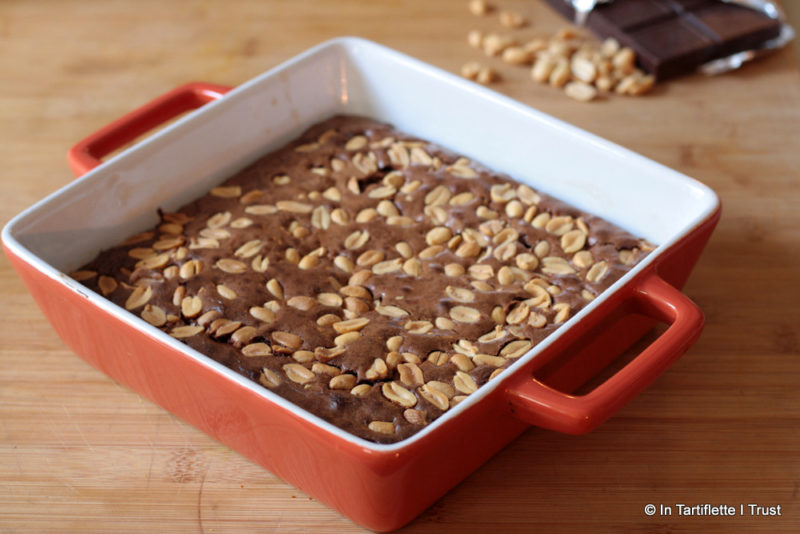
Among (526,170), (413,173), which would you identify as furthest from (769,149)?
(413,173)

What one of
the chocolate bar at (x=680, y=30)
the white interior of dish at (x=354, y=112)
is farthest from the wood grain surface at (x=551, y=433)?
the white interior of dish at (x=354, y=112)

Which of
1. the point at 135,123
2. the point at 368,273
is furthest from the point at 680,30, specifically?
the point at 135,123

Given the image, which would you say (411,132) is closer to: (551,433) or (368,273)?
(368,273)

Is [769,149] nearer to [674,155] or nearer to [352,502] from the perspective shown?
[674,155]

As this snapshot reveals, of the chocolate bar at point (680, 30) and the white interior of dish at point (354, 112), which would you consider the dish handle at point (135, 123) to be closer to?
the white interior of dish at point (354, 112)

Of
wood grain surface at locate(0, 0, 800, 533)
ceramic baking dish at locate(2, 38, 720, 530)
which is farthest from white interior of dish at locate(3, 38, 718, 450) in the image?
wood grain surface at locate(0, 0, 800, 533)
